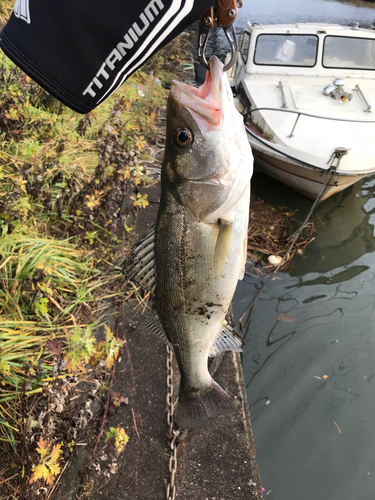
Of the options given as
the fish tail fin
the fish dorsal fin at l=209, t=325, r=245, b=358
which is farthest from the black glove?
the fish tail fin

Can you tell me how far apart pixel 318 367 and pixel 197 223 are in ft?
10.7

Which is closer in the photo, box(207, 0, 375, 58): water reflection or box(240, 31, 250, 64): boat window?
box(240, 31, 250, 64): boat window

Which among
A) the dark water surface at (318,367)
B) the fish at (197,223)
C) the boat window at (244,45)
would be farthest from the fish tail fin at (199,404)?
the boat window at (244,45)

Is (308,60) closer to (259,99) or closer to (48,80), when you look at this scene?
(259,99)

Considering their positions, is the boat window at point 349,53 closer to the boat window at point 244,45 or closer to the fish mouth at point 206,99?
the boat window at point 244,45

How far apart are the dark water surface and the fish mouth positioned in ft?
10.5

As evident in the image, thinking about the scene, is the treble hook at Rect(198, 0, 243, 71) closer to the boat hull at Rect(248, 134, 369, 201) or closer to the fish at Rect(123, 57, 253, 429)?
the fish at Rect(123, 57, 253, 429)

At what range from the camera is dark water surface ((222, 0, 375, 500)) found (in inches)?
120

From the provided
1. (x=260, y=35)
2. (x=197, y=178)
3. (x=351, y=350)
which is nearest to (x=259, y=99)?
(x=260, y=35)

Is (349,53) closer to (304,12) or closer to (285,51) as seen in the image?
(285,51)

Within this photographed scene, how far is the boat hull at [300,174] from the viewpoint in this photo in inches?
199

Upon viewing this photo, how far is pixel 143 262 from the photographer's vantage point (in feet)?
5.04

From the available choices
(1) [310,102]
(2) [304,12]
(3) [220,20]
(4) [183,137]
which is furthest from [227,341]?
(2) [304,12]

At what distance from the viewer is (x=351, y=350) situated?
4.00m
